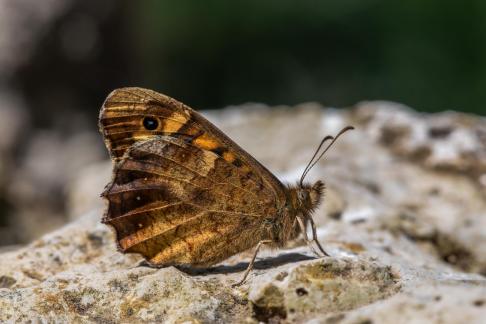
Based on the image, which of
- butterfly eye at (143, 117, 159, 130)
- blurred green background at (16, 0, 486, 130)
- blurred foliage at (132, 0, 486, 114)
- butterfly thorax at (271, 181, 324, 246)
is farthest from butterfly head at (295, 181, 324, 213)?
blurred foliage at (132, 0, 486, 114)

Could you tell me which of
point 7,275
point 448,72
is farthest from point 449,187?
point 448,72

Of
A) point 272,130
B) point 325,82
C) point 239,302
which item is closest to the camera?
point 239,302

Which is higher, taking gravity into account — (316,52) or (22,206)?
(316,52)

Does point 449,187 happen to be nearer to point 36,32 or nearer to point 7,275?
point 7,275

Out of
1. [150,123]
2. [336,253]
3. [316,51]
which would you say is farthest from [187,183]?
[316,51]

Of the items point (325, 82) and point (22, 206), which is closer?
point (22, 206)

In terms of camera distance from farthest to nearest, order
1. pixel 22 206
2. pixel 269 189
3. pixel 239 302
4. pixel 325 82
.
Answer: pixel 325 82
pixel 22 206
pixel 269 189
pixel 239 302

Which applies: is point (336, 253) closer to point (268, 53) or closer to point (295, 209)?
point (295, 209)

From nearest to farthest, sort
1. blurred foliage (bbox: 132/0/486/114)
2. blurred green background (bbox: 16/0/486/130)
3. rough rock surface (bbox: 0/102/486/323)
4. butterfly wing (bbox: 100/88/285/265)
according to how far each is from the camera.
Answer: rough rock surface (bbox: 0/102/486/323)
butterfly wing (bbox: 100/88/285/265)
blurred green background (bbox: 16/0/486/130)
blurred foliage (bbox: 132/0/486/114)

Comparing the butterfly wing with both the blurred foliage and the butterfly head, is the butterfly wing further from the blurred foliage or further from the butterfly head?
the blurred foliage
